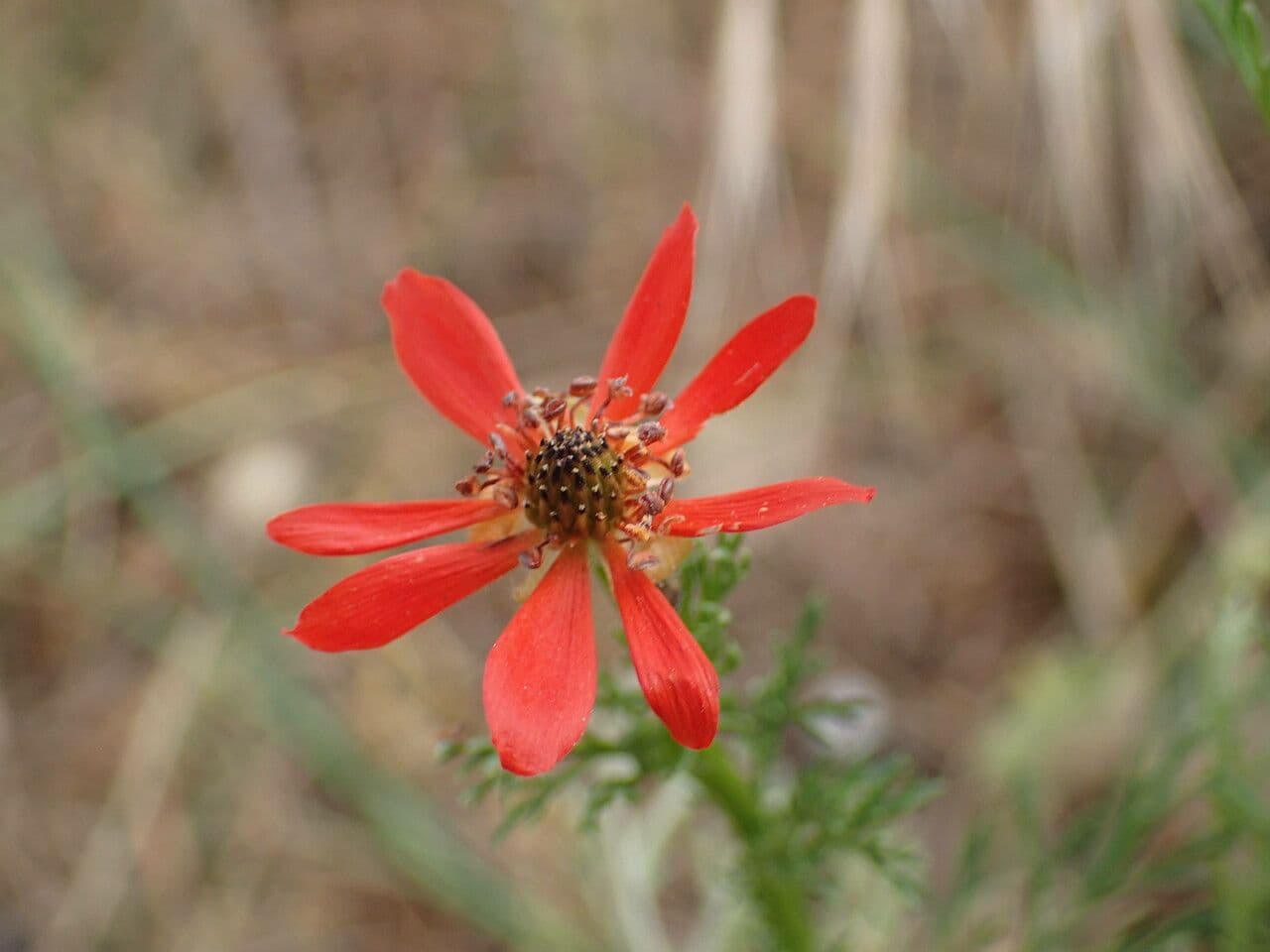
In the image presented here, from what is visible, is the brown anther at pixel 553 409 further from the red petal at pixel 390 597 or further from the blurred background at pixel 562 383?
the blurred background at pixel 562 383

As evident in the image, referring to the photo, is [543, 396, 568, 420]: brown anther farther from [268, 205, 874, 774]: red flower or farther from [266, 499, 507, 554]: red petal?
[266, 499, 507, 554]: red petal

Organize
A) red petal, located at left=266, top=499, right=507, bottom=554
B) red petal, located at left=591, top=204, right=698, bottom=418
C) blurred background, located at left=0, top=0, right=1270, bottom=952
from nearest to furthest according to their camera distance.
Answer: red petal, located at left=266, top=499, right=507, bottom=554 < red petal, located at left=591, top=204, right=698, bottom=418 < blurred background, located at left=0, top=0, right=1270, bottom=952

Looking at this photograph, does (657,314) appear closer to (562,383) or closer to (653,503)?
(653,503)

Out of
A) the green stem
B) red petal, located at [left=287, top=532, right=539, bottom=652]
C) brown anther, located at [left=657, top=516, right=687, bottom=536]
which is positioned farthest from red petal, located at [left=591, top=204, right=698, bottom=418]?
the green stem

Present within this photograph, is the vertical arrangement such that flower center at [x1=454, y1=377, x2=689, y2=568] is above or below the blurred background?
below

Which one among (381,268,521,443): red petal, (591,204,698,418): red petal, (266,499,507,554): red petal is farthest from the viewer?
(381,268,521,443): red petal

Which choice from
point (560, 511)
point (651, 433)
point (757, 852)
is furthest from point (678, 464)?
point (757, 852)

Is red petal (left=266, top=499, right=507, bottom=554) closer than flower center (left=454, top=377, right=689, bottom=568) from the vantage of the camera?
Yes

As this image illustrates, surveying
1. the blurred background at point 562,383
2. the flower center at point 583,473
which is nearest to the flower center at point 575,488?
the flower center at point 583,473
